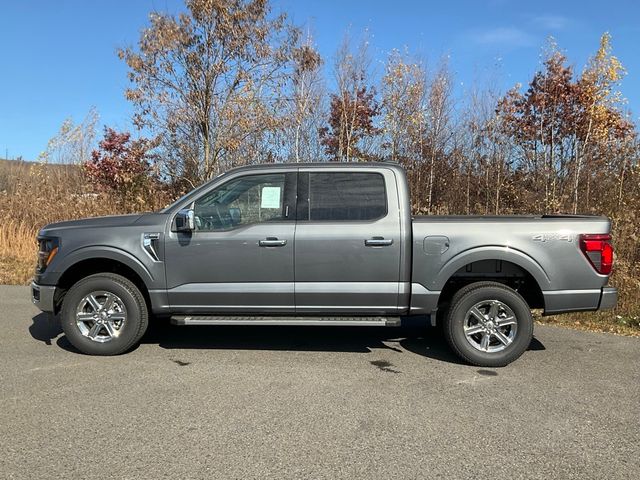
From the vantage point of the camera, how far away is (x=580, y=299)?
5145 mm

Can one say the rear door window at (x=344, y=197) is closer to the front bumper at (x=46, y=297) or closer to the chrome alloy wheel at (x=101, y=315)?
the chrome alloy wheel at (x=101, y=315)

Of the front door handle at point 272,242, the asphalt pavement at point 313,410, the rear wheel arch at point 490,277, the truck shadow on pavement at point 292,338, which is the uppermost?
the front door handle at point 272,242

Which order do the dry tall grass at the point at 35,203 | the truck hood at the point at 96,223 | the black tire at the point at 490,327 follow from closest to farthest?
the black tire at the point at 490,327 < the truck hood at the point at 96,223 < the dry tall grass at the point at 35,203

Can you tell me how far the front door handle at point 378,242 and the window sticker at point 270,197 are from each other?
1.01 meters

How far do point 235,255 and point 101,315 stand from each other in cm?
156

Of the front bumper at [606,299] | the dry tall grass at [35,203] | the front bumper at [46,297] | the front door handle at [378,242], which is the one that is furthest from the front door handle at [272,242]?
the dry tall grass at [35,203]

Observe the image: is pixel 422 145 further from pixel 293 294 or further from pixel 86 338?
pixel 86 338

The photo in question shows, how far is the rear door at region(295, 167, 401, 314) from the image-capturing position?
205 inches

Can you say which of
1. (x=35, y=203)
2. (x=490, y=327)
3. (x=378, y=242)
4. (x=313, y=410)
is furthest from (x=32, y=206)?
(x=490, y=327)

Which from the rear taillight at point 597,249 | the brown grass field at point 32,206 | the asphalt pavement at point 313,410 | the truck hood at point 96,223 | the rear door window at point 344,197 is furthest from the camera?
the brown grass field at point 32,206

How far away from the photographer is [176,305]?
5391 millimetres

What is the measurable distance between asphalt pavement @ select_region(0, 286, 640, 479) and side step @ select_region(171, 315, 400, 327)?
42 centimetres

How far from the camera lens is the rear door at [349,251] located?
17.0 feet

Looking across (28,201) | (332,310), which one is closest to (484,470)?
(332,310)
